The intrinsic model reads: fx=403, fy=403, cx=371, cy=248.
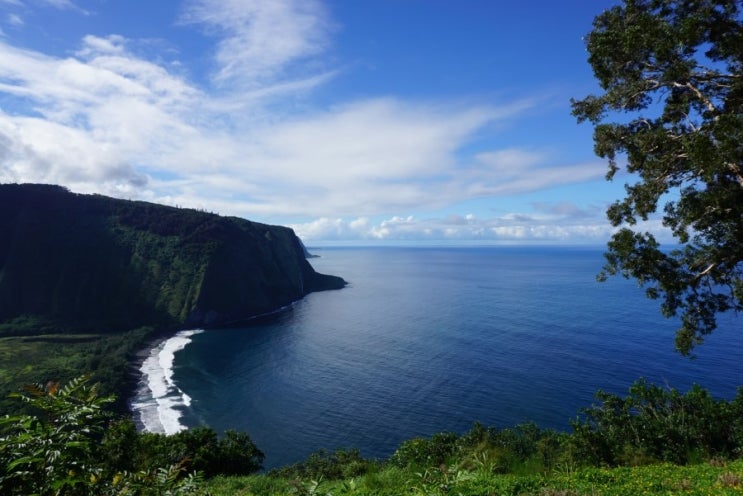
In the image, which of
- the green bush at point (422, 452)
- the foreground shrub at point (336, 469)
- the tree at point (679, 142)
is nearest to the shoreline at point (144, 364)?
the foreground shrub at point (336, 469)

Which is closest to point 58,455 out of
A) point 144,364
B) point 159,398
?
point 159,398

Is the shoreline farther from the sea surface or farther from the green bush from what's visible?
the green bush

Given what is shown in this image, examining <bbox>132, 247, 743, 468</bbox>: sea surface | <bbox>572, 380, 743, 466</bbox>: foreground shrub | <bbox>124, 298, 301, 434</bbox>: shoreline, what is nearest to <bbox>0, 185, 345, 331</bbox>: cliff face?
<bbox>124, 298, 301, 434</bbox>: shoreline

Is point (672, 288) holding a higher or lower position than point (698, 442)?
higher

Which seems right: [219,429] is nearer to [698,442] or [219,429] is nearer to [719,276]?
[698,442]

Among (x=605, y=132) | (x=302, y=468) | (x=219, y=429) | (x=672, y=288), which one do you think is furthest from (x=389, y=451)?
(x=605, y=132)

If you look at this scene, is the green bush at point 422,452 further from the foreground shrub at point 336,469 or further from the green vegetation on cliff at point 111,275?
the green vegetation on cliff at point 111,275

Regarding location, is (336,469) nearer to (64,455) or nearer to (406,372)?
(64,455)
